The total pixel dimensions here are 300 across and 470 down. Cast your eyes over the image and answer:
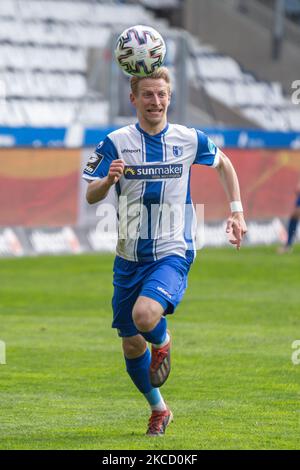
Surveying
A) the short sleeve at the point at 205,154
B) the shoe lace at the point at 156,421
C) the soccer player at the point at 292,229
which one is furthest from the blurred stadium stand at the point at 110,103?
the shoe lace at the point at 156,421

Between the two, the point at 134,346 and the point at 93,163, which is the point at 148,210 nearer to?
the point at 93,163

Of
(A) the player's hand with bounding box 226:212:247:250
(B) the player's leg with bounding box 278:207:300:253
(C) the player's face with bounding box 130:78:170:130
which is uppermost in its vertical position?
(C) the player's face with bounding box 130:78:170:130

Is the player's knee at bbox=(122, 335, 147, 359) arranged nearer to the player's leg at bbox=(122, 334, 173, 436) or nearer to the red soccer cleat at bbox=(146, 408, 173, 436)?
the player's leg at bbox=(122, 334, 173, 436)

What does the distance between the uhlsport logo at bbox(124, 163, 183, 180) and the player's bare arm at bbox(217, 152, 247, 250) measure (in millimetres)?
401

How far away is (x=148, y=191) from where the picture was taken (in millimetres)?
8750

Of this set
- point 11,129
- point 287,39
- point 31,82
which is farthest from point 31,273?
point 287,39

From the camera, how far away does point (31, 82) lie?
29719 millimetres

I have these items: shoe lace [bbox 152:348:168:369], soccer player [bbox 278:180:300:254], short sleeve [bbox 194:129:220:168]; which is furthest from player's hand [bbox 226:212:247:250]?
soccer player [bbox 278:180:300:254]

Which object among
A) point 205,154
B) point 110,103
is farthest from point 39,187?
point 205,154

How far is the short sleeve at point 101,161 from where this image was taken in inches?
341

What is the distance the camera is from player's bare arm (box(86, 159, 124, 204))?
826 cm

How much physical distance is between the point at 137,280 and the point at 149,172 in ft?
2.36

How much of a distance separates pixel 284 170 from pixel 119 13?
8898 mm

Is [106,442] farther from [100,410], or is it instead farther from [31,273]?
[31,273]
